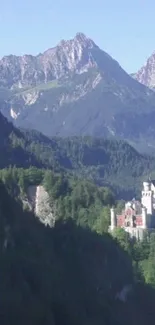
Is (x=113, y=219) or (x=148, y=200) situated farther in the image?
(x=148, y=200)

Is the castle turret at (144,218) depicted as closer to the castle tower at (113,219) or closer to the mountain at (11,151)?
the castle tower at (113,219)

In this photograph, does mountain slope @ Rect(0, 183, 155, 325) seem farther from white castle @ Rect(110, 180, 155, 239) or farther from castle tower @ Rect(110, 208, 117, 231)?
white castle @ Rect(110, 180, 155, 239)

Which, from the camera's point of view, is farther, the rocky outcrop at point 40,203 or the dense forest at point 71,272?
the rocky outcrop at point 40,203

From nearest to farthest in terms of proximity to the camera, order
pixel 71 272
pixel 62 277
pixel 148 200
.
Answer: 1. pixel 62 277
2. pixel 71 272
3. pixel 148 200

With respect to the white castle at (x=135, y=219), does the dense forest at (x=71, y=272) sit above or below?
below

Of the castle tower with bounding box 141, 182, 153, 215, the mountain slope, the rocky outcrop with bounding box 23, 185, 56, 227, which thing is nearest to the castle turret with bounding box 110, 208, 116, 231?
the castle tower with bounding box 141, 182, 153, 215

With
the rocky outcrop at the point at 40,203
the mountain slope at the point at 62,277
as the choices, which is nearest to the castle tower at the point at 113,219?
the rocky outcrop at the point at 40,203

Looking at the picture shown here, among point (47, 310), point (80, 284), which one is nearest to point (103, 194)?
point (80, 284)

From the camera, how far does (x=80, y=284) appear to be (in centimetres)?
4694

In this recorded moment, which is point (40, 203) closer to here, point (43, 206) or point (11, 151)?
point (43, 206)

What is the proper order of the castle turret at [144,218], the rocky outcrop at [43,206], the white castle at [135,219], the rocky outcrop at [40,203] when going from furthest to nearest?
1. the rocky outcrop at [40,203]
2. the rocky outcrop at [43,206]
3. the castle turret at [144,218]
4. the white castle at [135,219]

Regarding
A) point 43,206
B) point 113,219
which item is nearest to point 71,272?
point 113,219

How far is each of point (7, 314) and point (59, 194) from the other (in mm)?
49418

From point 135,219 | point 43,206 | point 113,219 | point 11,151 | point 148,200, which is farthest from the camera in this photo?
point 11,151
